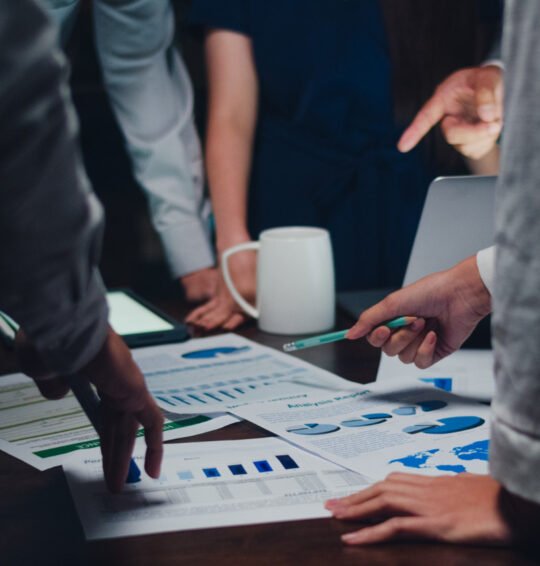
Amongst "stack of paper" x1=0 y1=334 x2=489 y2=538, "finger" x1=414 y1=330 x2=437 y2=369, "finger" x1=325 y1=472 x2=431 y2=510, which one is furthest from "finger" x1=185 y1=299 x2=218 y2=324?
"finger" x1=325 y1=472 x2=431 y2=510

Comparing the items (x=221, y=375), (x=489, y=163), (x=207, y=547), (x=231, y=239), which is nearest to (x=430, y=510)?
(x=207, y=547)

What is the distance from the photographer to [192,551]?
58 cm

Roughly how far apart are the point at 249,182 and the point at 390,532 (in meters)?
1.13

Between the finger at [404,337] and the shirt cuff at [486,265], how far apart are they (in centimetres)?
9

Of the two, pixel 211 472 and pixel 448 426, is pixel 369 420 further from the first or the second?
pixel 211 472

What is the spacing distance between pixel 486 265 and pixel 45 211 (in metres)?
0.52

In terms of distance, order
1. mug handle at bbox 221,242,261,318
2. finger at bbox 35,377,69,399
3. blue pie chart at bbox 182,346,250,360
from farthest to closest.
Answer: mug handle at bbox 221,242,261,318 → blue pie chart at bbox 182,346,250,360 → finger at bbox 35,377,69,399

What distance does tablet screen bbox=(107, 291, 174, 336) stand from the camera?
3.87 feet

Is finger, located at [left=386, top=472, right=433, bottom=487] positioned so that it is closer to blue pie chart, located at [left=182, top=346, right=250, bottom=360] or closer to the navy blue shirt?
blue pie chart, located at [left=182, top=346, right=250, bottom=360]

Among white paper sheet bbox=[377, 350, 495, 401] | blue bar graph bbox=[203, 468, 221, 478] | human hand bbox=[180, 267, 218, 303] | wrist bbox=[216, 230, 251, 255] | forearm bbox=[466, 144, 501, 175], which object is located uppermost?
forearm bbox=[466, 144, 501, 175]

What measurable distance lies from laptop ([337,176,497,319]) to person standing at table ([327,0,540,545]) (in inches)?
17.5

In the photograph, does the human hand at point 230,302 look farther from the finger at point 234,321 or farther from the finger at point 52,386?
the finger at point 52,386

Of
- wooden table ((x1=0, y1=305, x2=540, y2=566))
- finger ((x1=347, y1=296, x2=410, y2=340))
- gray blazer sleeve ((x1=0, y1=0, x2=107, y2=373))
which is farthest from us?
finger ((x1=347, y1=296, x2=410, y2=340))

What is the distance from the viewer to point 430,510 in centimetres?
59
